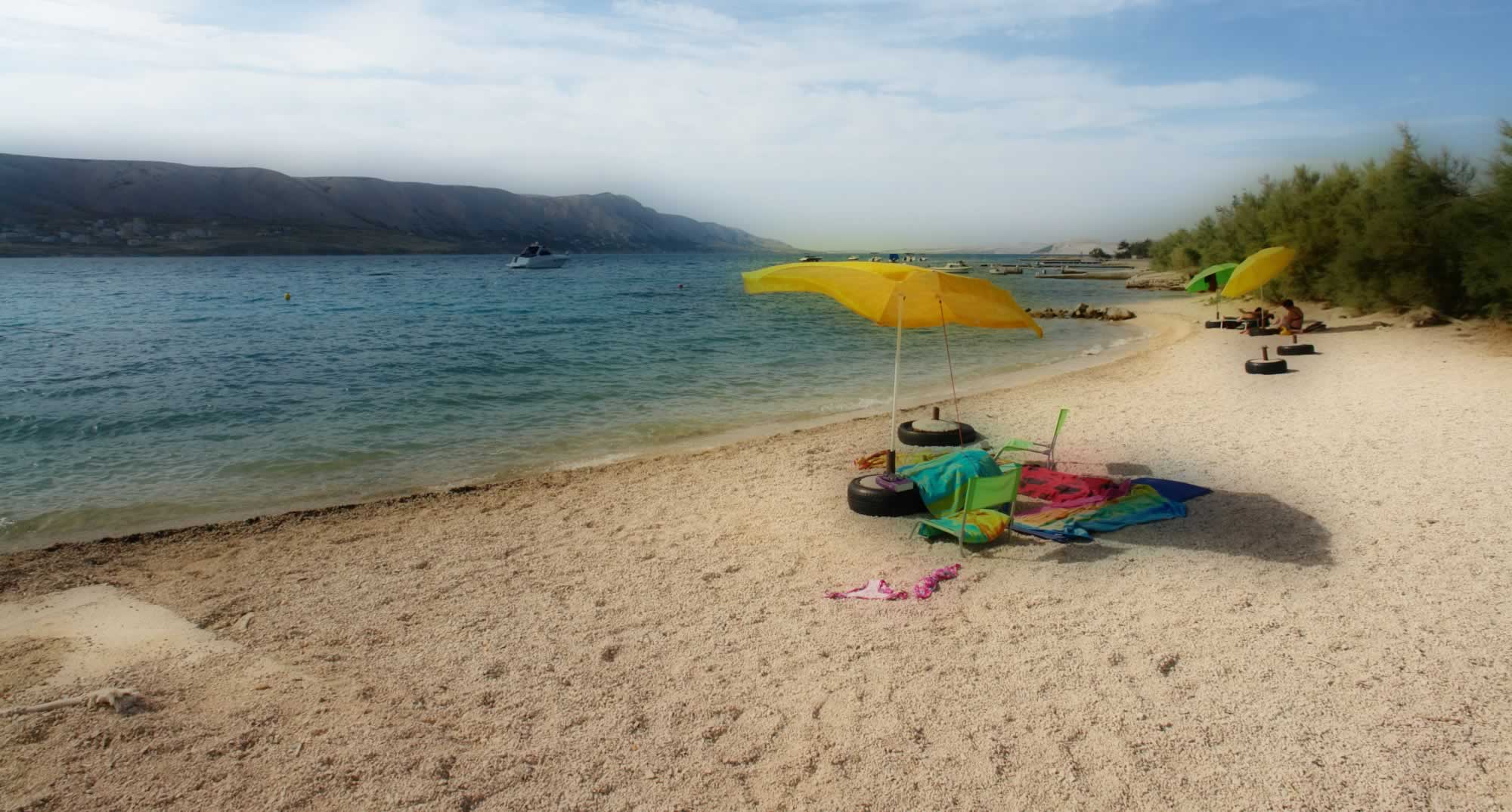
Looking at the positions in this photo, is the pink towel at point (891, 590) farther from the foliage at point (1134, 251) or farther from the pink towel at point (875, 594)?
the foliage at point (1134, 251)

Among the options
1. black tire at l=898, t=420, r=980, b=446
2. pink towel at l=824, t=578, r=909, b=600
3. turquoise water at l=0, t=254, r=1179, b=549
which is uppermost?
black tire at l=898, t=420, r=980, b=446

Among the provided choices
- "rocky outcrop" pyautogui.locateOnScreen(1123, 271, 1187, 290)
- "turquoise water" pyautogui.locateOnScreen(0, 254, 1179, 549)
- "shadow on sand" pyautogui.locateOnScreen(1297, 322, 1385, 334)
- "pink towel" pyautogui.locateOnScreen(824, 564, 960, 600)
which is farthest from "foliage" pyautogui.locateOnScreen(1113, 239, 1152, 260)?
"pink towel" pyautogui.locateOnScreen(824, 564, 960, 600)

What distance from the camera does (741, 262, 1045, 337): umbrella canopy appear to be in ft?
21.7

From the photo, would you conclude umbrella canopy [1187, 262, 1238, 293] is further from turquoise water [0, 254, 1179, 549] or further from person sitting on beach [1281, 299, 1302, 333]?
turquoise water [0, 254, 1179, 549]

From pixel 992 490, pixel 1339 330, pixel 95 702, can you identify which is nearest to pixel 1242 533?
pixel 992 490

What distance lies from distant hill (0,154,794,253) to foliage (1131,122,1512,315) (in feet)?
372

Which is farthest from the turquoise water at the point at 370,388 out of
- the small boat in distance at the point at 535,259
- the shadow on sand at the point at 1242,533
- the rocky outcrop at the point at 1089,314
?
the small boat in distance at the point at 535,259

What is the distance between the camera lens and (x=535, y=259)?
75625mm

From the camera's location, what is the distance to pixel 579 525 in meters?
6.93

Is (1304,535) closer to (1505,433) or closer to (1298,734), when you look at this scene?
(1298,734)

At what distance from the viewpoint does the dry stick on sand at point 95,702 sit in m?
3.86

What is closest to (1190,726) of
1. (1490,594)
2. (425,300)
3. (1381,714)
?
(1381,714)

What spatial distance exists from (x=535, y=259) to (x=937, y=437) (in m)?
72.1

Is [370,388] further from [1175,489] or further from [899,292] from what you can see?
[1175,489]
